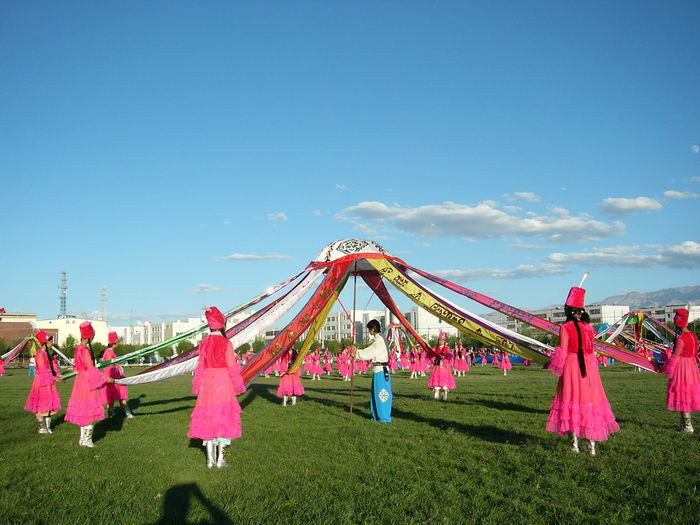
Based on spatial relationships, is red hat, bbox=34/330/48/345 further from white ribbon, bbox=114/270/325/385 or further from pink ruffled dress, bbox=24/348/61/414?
white ribbon, bbox=114/270/325/385

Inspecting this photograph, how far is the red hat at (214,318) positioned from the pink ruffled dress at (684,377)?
319 inches

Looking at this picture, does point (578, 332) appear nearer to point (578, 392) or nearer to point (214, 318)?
point (578, 392)

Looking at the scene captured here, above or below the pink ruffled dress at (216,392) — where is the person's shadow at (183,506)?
below

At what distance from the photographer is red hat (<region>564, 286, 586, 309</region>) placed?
8.62 metres

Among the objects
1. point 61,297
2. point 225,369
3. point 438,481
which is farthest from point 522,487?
point 61,297

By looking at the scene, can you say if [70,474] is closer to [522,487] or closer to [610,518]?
[522,487]

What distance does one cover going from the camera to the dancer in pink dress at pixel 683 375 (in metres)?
9.93

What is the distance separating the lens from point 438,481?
22.0ft

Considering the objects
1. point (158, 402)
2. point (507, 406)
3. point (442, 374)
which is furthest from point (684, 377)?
point (158, 402)

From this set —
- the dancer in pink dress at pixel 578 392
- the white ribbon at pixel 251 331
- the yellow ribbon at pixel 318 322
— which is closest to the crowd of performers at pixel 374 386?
the dancer in pink dress at pixel 578 392

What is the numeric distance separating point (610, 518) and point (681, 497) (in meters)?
1.13

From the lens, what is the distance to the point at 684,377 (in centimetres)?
1026

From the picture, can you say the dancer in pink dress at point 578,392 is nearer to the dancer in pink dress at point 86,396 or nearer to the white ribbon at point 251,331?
the white ribbon at point 251,331

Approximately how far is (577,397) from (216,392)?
5.13 m
